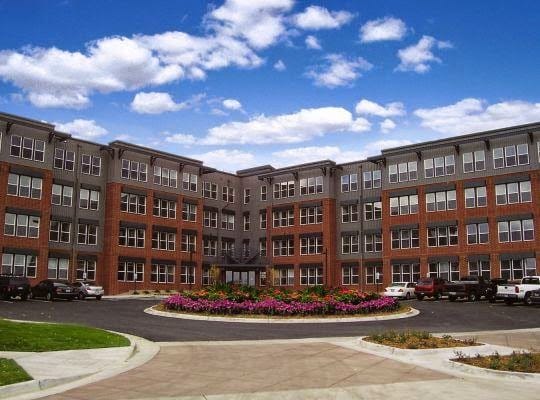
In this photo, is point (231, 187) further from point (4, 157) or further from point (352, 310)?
point (352, 310)

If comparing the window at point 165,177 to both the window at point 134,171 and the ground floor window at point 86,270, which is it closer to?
→ the window at point 134,171

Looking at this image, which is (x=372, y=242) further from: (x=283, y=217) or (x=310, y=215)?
(x=283, y=217)

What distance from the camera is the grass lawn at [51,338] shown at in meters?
14.3

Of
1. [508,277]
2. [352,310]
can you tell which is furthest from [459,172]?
[352,310]

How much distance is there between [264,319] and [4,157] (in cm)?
3210

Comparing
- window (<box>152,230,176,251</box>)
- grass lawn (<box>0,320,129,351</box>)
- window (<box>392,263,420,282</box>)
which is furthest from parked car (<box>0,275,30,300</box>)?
window (<box>392,263,420,282</box>)

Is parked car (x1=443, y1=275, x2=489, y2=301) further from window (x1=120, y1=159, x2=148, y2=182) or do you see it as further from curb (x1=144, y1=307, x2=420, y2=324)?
window (x1=120, y1=159, x2=148, y2=182)

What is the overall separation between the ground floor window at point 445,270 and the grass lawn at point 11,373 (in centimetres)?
4732

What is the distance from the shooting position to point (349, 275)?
6234cm

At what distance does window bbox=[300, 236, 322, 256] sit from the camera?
6381 cm

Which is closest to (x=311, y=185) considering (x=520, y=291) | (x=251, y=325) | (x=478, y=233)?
(x=478, y=233)

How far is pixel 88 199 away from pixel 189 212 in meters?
11.9

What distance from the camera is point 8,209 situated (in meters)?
48.1

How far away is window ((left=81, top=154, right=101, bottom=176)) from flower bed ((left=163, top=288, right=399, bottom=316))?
29.5m
